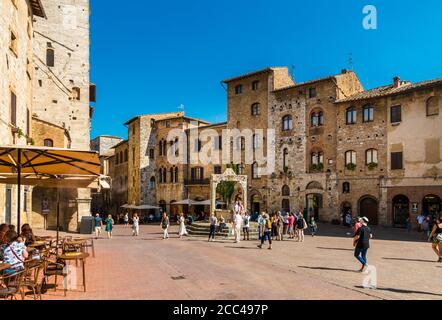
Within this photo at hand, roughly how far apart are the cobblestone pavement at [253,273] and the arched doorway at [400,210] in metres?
11.5

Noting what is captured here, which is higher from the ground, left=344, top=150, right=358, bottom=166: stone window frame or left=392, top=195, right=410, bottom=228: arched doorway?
left=344, top=150, right=358, bottom=166: stone window frame

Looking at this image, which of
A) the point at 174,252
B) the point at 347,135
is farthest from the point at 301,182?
the point at 174,252

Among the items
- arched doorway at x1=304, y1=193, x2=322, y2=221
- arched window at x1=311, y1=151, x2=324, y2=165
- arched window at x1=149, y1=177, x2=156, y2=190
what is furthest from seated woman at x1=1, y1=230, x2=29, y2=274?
arched window at x1=149, y1=177, x2=156, y2=190

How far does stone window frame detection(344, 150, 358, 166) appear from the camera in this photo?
3060cm

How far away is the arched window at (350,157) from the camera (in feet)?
101

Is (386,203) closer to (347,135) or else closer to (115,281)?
(347,135)

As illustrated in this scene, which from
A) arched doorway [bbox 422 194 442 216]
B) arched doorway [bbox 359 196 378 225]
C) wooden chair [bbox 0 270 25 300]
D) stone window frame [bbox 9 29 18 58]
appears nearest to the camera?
wooden chair [bbox 0 270 25 300]

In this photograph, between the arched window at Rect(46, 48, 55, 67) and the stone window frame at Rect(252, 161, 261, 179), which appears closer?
the arched window at Rect(46, 48, 55, 67)

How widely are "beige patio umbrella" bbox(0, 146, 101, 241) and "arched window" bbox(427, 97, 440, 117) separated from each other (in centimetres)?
2391

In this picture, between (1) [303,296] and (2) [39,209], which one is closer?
(1) [303,296]

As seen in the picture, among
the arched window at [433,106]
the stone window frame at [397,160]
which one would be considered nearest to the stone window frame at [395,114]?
the arched window at [433,106]

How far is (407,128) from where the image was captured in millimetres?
27719

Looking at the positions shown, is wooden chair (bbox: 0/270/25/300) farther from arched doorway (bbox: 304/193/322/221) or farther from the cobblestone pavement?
arched doorway (bbox: 304/193/322/221)
